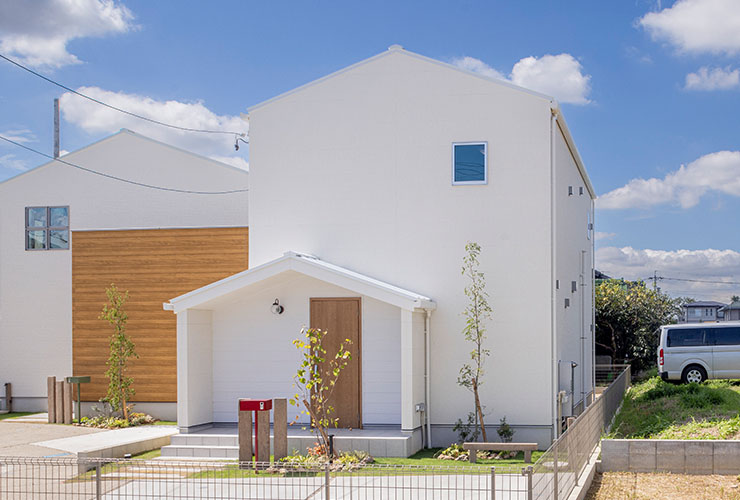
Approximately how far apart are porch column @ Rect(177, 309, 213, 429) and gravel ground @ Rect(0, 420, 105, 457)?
2.23 m

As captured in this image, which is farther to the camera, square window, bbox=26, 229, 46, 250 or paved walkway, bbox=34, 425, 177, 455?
square window, bbox=26, 229, 46, 250

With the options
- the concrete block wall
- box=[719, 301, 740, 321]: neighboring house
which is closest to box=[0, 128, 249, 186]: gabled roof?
the concrete block wall

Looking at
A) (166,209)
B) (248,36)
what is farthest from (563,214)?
(166,209)

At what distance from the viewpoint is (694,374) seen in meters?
19.6

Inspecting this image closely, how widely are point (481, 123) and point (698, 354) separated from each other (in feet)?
32.4

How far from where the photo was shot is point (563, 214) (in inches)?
627

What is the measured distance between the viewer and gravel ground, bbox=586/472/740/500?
890cm

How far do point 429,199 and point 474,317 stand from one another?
7.90 feet

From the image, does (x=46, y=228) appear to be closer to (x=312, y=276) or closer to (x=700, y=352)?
(x=312, y=276)

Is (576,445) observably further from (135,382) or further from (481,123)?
(135,382)

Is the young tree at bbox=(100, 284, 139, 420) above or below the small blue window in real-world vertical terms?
below

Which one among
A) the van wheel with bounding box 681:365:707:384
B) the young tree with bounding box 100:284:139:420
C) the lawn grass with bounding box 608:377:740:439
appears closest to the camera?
the lawn grass with bounding box 608:377:740:439

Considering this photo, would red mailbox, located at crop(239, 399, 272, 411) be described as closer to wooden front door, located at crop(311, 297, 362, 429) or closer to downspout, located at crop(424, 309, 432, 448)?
wooden front door, located at crop(311, 297, 362, 429)

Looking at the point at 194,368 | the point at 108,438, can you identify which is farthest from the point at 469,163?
the point at 108,438
